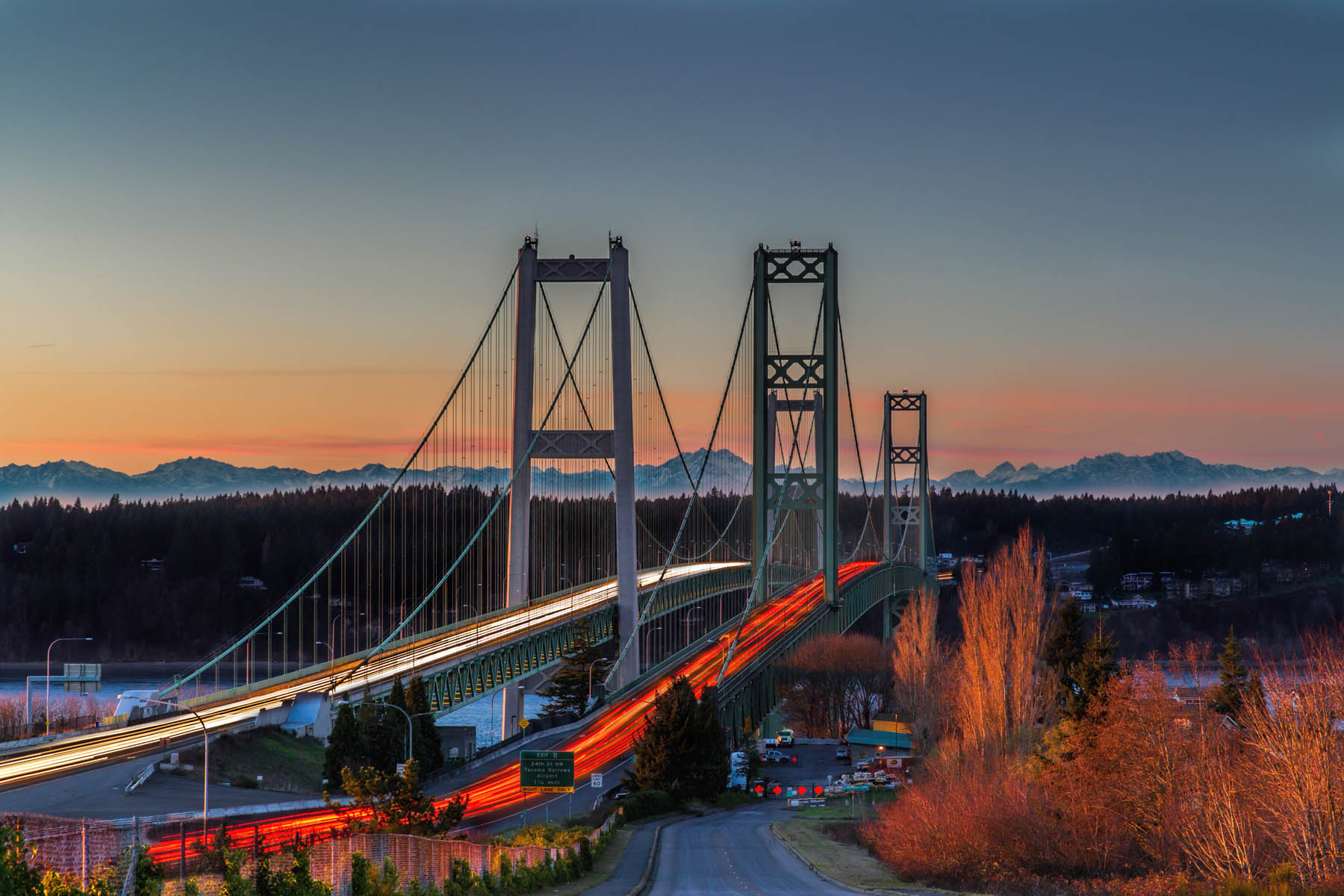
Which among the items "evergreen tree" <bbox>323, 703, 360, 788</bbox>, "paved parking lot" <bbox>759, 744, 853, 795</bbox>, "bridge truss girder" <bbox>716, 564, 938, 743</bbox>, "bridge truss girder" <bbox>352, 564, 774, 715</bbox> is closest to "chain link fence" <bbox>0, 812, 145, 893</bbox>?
"evergreen tree" <bbox>323, 703, 360, 788</bbox>

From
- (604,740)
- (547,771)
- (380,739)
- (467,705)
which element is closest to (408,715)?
(380,739)

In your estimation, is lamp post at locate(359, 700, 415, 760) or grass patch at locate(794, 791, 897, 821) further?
grass patch at locate(794, 791, 897, 821)

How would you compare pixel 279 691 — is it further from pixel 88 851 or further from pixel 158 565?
pixel 158 565

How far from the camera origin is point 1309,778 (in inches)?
1225

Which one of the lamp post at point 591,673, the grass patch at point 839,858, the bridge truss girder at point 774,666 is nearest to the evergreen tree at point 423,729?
the grass patch at point 839,858

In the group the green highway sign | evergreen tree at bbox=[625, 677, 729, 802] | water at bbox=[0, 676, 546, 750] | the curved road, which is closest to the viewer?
the curved road

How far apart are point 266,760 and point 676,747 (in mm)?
15055

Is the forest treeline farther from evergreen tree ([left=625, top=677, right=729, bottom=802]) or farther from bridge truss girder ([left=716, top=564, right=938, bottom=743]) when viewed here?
evergreen tree ([left=625, top=677, right=729, bottom=802])

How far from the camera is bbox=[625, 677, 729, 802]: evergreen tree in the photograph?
51.0m

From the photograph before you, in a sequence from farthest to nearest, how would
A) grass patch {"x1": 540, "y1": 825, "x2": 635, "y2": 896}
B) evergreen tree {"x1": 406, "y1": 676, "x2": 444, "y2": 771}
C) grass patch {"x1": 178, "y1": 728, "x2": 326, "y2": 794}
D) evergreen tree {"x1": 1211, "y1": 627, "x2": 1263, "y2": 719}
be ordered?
evergreen tree {"x1": 1211, "y1": 627, "x2": 1263, "y2": 719} → evergreen tree {"x1": 406, "y1": 676, "x2": 444, "y2": 771} → grass patch {"x1": 178, "y1": 728, "x2": 326, "y2": 794} → grass patch {"x1": 540, "y1": 825, "x2": 635, "y2": 896}

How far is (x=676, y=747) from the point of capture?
51500 mm

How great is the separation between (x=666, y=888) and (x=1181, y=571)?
595 feet

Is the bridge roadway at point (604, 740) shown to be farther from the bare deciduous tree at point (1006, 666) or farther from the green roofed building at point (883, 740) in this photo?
the bare deciduous tree at point (1006, 666)

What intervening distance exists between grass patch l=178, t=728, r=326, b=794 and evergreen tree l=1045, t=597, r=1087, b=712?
88.9 feet
